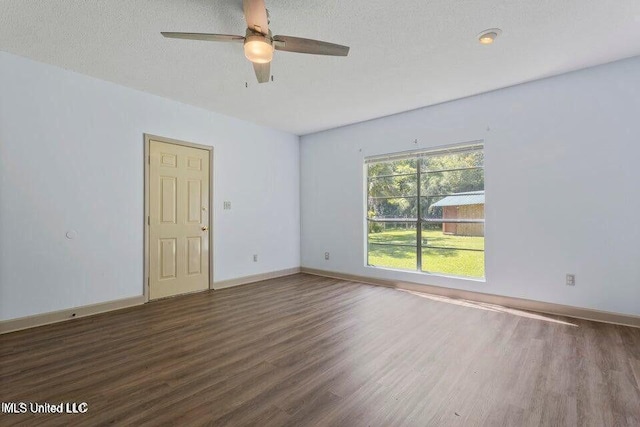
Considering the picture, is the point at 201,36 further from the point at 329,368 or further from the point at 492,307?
the point at 492,307

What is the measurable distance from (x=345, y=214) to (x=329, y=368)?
3509mm

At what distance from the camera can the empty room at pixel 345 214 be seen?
209cm

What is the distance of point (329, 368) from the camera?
2.30 meters

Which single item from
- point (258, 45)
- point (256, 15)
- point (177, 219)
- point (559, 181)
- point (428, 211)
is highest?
point (256, 15)

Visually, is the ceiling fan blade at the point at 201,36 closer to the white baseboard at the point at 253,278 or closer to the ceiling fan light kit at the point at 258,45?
the ceiling fan light kit at the point at 258,45

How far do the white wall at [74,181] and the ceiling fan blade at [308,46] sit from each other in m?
2.66

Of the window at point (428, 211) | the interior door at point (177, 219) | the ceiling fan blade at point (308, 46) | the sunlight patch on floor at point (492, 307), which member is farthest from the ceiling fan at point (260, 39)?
the sunlight patch on floor at point (492, 307)

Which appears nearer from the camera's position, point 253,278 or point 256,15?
point 256,15

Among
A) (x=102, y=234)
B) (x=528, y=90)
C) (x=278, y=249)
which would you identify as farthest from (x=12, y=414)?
(x=528, y=90)

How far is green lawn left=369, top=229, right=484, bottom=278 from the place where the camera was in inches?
169

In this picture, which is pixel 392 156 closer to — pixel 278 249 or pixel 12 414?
pixel 278 249

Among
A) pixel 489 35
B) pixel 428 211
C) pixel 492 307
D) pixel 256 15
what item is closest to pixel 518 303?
pixel 492 307

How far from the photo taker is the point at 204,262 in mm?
4723

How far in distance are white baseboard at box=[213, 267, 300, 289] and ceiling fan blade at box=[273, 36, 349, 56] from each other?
3713mm
